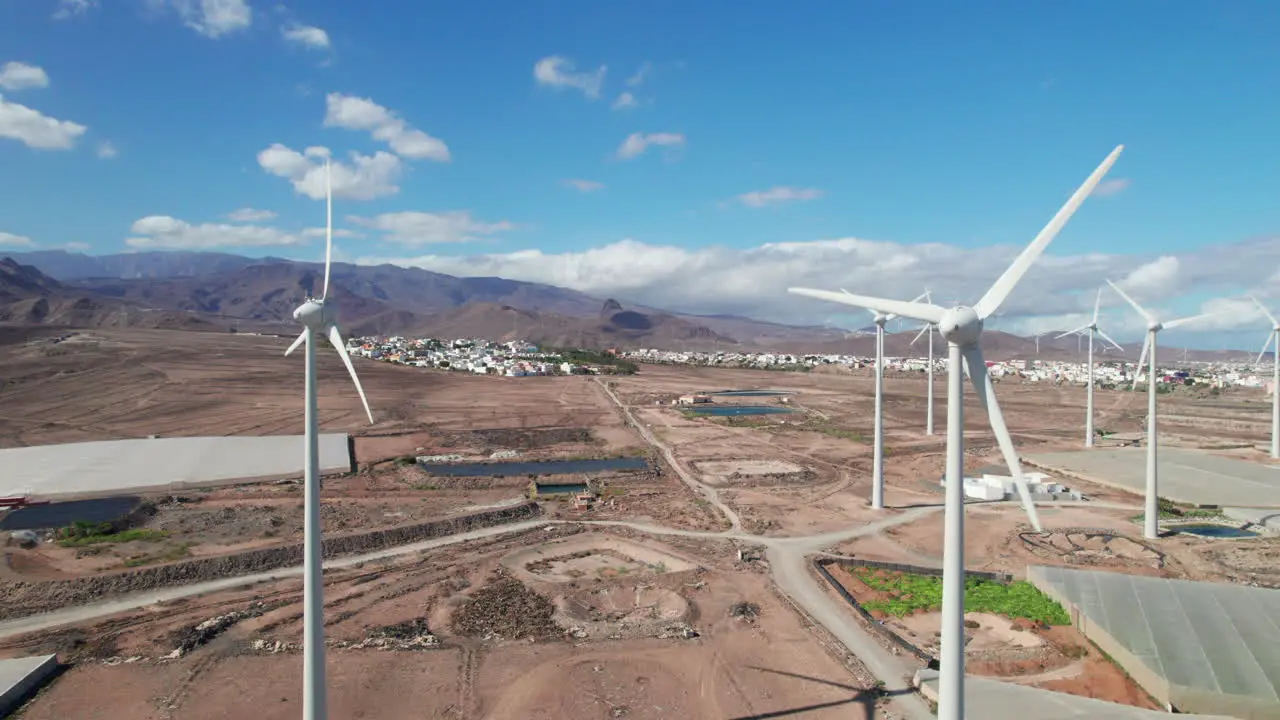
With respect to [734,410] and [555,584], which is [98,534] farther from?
[734,410]

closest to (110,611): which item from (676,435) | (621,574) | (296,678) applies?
(296,678)

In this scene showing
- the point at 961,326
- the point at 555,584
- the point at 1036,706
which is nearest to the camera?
the point at 961,326

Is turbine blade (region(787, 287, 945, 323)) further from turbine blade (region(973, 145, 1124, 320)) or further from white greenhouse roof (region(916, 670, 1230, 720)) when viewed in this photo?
white greenhouse roof (region(916, 670, 1230, 720))

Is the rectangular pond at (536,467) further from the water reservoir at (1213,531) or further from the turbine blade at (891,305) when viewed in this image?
the turbine blade at (891,305)

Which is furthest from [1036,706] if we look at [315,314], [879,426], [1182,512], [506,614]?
[1182,512]

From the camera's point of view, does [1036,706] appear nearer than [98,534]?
Yes
